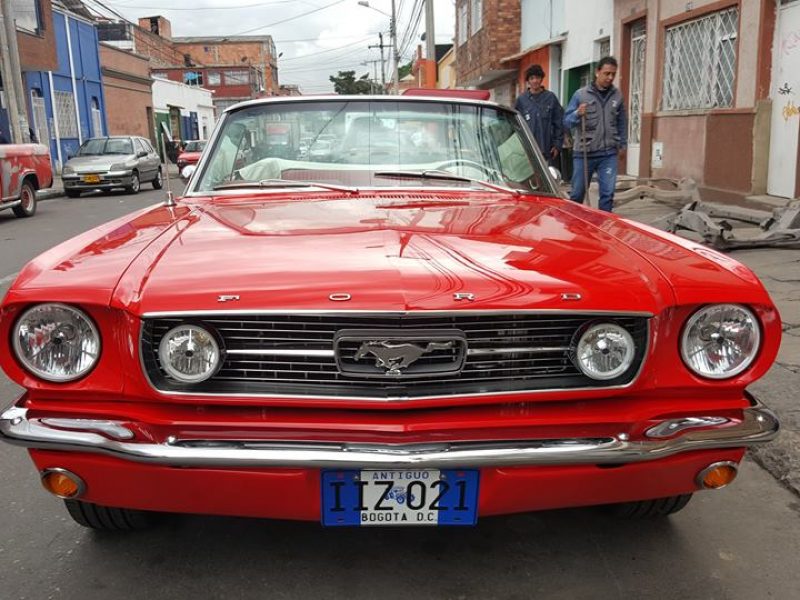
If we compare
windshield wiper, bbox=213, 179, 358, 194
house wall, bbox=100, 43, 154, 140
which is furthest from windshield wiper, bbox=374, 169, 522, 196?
house wall, bbox=100, 43, 154, 140

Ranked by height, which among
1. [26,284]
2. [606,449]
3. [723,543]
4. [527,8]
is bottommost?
[723,543]

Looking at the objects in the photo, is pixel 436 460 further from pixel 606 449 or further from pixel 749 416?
pixel 749 416

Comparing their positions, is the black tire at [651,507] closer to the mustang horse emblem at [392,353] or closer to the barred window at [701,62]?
the mustang horse emblem at [392,353]

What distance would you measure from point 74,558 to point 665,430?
6.07 ft

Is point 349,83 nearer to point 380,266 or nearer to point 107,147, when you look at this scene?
point 107,147

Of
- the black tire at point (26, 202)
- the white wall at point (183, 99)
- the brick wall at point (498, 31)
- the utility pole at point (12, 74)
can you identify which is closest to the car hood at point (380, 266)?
the black tire at point (26, 202)

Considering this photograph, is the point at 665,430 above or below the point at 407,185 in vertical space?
below

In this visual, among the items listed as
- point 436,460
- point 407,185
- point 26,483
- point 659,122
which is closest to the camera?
point 436,460

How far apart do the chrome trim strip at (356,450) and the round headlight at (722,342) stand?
7.5 inches

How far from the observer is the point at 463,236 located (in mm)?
2377

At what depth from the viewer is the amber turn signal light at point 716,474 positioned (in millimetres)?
2080

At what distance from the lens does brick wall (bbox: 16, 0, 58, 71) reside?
70.2 ft

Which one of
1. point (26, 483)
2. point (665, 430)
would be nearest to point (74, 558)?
point (26, 483)

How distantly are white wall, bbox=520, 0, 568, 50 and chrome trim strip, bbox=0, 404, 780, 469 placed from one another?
1531 centimetres
